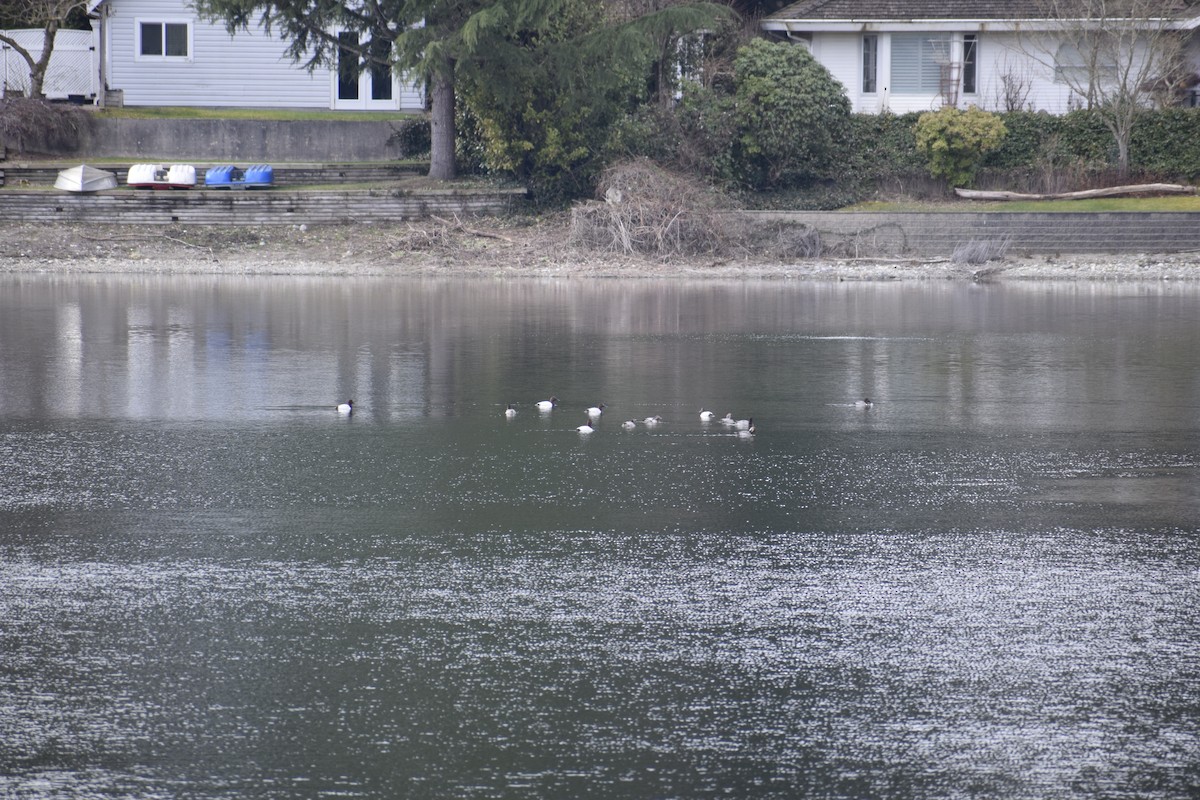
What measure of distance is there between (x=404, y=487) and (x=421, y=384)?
17.6 ft

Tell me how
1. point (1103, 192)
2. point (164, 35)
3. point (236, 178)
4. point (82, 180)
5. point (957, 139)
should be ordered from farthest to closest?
point (164, 35) → point (236, 178) → point (957, 139) → point (1103, 192) → point (82, 180)

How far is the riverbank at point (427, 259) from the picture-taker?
33688 mm

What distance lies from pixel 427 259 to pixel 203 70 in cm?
1697

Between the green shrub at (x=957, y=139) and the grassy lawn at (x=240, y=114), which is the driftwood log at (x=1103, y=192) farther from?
the grassy lawn at (x=240, y=114)

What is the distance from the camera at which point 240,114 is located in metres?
46.7

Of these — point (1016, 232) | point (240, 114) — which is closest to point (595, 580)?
point (1016, 232)

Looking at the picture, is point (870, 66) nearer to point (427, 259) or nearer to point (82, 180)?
point (427, 259)

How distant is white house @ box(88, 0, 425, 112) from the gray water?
99.7 ft

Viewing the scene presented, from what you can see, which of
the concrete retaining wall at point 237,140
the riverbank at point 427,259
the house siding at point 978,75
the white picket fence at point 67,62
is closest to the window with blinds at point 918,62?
the house siding at point 978,75

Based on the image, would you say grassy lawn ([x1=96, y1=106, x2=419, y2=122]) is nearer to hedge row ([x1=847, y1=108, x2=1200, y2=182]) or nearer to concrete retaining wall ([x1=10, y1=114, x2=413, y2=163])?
concrete retaining wall ([x1=10, y1=114, x2=413, y2=163])

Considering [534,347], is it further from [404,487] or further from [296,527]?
[296,527]

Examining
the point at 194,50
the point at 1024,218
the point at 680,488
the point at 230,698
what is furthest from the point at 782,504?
the point at 194,50

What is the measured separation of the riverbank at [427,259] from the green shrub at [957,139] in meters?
4.99

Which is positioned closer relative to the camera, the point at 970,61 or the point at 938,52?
the point at 938,52
